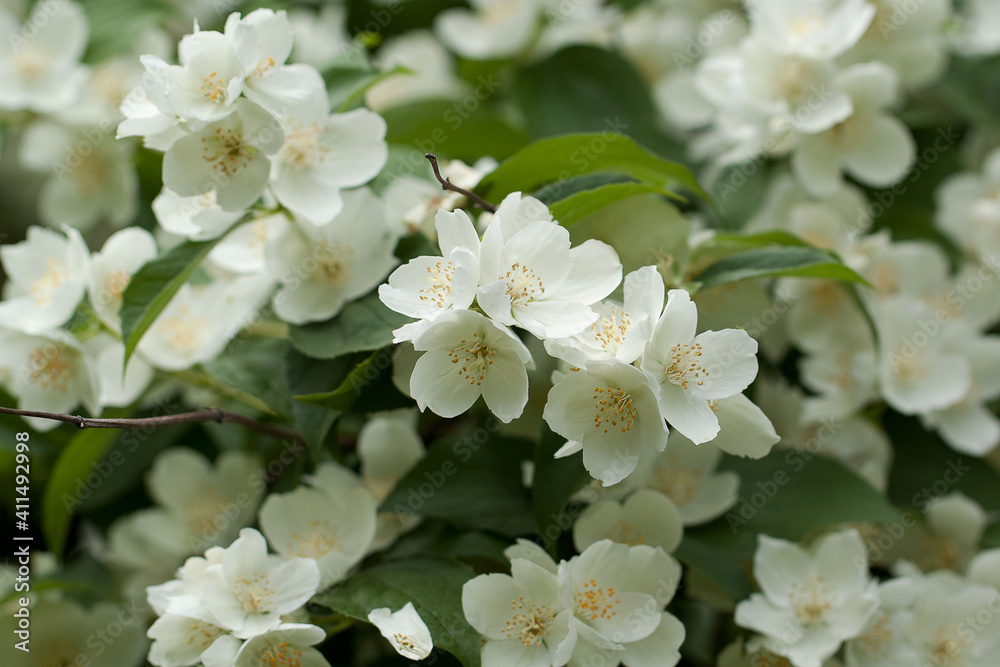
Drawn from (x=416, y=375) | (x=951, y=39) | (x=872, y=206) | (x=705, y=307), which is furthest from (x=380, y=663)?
(x=951, y=39)

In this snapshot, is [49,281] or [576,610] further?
[49,281]

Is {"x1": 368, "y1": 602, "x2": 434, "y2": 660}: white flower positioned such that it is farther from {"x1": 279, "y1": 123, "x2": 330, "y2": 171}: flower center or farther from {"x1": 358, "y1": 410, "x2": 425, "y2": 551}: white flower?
{"x1": 279, "y1": 123, "x2": 330, "y2": 171}: flower center

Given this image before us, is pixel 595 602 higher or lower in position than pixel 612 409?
lower

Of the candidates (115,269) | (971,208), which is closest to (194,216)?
(115,269)

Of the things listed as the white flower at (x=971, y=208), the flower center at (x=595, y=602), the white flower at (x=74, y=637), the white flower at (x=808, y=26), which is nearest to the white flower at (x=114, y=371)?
the white flower at (x=74, y=637)

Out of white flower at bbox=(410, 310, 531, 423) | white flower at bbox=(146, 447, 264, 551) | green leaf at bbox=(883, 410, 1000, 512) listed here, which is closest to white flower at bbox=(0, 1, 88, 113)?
white flower at bbox=(146, 447, 264, 551)

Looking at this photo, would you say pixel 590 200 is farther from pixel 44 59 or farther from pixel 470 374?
pixel 44 59
